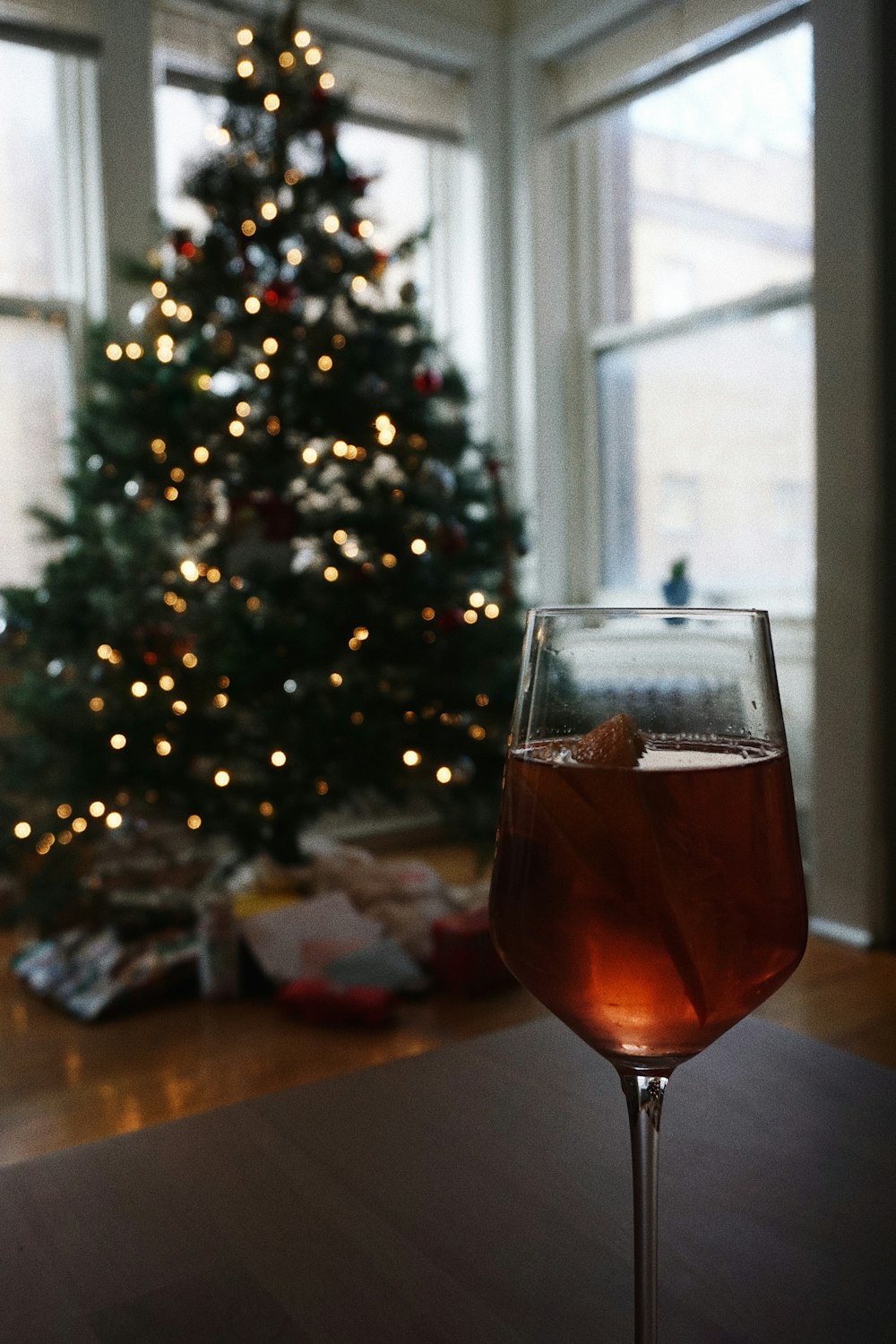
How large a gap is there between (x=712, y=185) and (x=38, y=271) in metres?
2.07

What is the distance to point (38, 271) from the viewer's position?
340 cm

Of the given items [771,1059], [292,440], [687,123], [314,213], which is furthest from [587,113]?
[771,1059]

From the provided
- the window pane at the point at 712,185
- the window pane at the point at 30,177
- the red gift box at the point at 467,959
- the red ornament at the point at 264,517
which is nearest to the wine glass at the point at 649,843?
the red gift box at the point at 467,959

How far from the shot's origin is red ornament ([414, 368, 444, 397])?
9.43 feet

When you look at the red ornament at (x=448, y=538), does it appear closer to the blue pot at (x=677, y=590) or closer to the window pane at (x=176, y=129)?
the blue pot at (x=677, y=590)

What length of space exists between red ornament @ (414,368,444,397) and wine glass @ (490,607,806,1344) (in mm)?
2585

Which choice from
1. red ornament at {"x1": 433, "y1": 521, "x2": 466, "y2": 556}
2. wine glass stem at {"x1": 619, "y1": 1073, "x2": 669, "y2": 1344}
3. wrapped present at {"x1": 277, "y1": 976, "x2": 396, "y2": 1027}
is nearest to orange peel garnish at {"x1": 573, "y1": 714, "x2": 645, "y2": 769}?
wine glass stem at {"x1": 619, "y1": 1073, "x2": 669, "y2": 1344}

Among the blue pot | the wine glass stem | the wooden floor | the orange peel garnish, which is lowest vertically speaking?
the wooden floor

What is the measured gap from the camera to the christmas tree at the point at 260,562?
268 centimetres

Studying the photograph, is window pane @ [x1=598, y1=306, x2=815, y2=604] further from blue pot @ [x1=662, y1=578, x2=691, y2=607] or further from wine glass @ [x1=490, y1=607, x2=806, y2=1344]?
wine glass @ [x1=490, y1=607, x2=806, y2=1344]

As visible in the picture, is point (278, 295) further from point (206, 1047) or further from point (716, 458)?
point (206, 1047)

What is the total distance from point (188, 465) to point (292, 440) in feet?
0.88

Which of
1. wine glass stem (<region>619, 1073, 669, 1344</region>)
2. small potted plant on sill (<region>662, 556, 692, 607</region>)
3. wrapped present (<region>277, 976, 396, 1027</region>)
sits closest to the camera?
wine glass stem (<region>619, 1073, 669, 1344</region>)

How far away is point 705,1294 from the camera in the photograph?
1.35 feet
